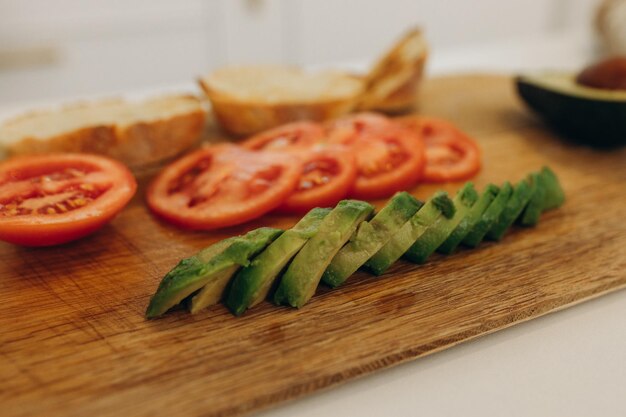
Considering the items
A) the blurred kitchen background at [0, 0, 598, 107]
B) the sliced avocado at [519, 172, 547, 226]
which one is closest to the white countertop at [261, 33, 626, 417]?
the sliced avocado at [519, 172, 547, 226]

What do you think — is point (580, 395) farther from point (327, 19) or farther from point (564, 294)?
point (327, 19)

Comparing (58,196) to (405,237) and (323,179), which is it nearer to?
(323,179)

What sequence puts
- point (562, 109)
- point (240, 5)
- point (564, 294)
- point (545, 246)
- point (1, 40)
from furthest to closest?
point (240, 5) < point (1, 40) < point (562, 109) < point (545, 246) < point (564, 294)

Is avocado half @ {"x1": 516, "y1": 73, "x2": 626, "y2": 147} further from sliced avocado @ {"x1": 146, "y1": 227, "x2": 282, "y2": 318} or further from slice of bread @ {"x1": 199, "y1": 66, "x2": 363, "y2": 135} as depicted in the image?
sliced avocado @ {"x1": 146, "y1": 227, "x2": 282, "y2": 318}

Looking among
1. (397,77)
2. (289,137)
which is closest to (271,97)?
(289,137)

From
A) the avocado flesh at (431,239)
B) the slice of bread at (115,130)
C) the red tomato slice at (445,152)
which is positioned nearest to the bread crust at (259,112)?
the slice of bread at (115,130)

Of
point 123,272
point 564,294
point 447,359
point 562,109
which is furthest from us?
point 562,109

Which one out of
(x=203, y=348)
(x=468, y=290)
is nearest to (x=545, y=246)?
A: (x=468, y=290)
